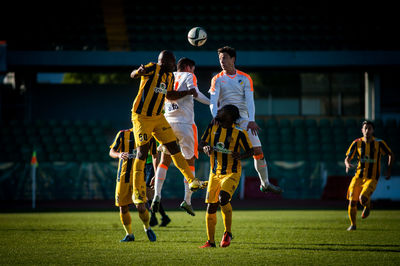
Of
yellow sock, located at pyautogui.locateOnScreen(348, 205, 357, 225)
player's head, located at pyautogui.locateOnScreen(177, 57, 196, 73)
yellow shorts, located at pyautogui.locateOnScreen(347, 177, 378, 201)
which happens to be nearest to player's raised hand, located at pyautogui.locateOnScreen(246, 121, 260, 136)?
player's head, located at pyautogui.locateOnScreen(177, 57, 196, 73)

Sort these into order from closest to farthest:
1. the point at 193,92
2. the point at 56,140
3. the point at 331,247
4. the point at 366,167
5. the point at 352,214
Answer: the point at 331,247, the point at 193,92, the point at 352,214, the point at 366,167, the point at 56,140

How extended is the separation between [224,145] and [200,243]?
61.3 inches

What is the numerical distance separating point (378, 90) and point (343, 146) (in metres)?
3.10

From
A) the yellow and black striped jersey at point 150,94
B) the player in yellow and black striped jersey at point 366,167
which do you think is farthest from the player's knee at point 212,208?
the player in yellow and black striped jersey at point 366,167

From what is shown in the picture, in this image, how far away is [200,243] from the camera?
793cm

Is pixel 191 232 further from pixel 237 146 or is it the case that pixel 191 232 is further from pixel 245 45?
pixel 245 45

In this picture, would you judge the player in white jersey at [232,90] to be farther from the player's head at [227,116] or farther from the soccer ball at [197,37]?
the soccer ball at [197,37]

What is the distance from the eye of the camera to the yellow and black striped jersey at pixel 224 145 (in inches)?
286

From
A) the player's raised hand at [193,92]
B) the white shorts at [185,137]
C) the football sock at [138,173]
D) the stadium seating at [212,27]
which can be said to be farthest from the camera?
the stadium seating at [212,27]

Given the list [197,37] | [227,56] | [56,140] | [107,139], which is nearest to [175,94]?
[227,56]

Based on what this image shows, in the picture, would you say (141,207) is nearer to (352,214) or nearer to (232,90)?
(232,90)

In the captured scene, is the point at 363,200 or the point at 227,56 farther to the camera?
the point at 363,200

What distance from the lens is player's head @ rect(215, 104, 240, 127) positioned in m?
7.32

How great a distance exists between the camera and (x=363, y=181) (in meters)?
10.9
